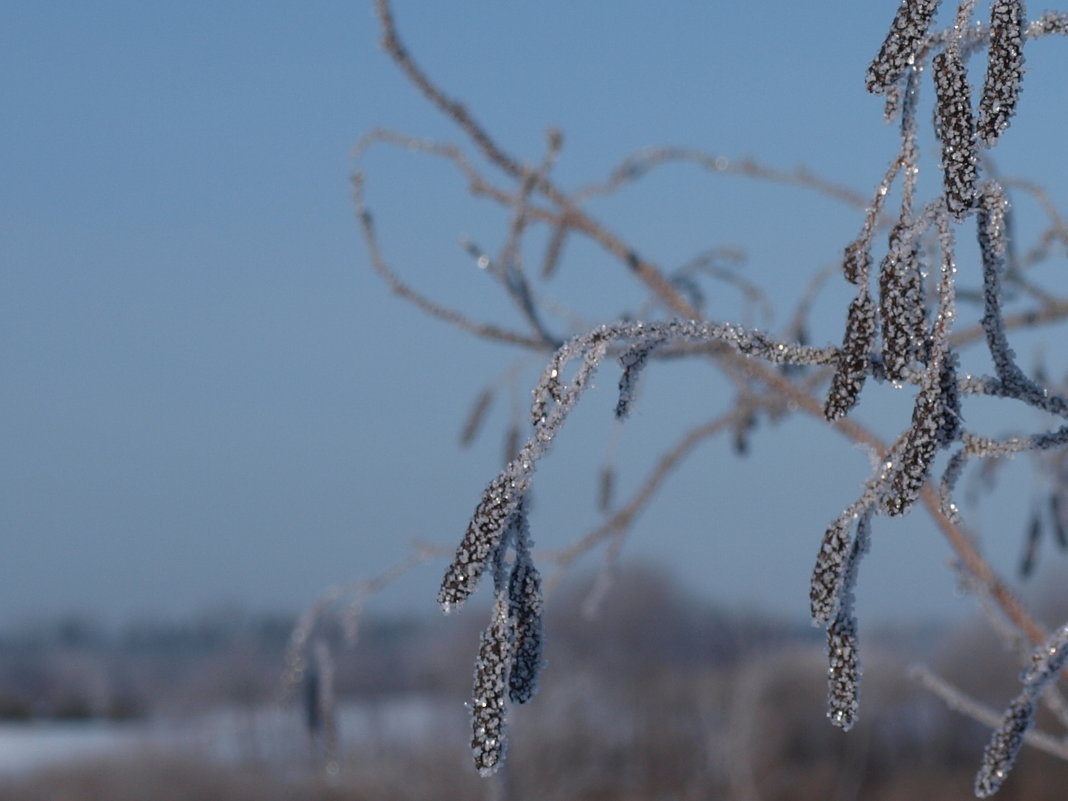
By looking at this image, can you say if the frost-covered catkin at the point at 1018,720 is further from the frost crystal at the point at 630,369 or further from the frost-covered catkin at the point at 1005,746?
the frost crystal at the point at 630,369

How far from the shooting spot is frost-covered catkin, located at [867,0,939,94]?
1.31ft

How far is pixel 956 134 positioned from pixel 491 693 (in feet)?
0.74

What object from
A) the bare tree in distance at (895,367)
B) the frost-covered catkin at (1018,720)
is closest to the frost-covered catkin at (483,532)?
the bare tree in distance at (895,367)

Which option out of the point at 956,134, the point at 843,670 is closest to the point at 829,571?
the point at 843,670

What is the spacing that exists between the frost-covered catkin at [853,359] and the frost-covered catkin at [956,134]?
0.14 feet

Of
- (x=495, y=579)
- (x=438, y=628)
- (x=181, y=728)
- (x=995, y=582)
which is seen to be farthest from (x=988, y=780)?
(x=181, y=728)

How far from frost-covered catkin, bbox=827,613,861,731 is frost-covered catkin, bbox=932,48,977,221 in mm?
147

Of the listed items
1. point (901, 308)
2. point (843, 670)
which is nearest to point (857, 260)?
point (901, 308)

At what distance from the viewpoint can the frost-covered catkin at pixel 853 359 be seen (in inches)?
15.8

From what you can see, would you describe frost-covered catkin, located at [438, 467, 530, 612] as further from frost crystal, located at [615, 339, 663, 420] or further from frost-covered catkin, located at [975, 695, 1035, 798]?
frost-covered catkin, located at [975, 695, 1035, 798]

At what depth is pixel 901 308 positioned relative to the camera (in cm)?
41

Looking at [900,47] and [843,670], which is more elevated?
[900,47]

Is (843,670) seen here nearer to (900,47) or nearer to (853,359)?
(853,359)

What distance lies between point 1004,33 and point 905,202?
0.20 feet
